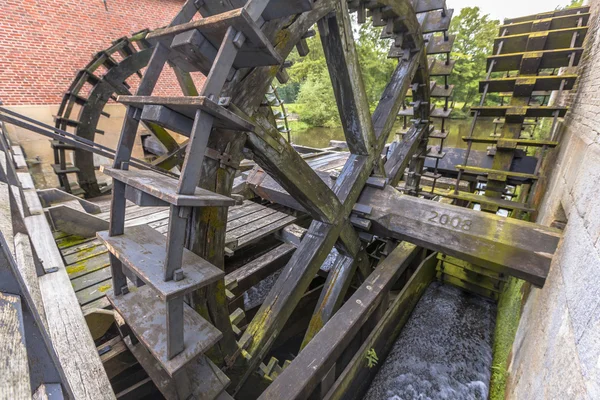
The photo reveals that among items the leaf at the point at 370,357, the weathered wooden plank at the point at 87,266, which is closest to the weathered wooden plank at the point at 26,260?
the weathered wooden plank at the point at 87,266

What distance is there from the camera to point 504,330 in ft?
10.1

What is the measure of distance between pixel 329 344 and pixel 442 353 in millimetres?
2206

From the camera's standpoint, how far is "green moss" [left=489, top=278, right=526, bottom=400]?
2571 mm

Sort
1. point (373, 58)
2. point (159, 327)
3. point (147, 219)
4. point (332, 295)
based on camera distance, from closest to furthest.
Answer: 1. point (159, 327)
2. point (332, 295)
3. point (147, 219)
4. point (373, 58)

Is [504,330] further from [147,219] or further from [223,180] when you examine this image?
[147,219]

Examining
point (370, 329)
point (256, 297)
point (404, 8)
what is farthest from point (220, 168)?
point (256, 297)

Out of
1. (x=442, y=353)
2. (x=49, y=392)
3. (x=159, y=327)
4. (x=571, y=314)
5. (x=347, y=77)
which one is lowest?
(x=442, y=353)

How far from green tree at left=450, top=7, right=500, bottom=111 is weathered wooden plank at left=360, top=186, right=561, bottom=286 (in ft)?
66.7

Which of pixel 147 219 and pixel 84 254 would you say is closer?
pixel 84 254

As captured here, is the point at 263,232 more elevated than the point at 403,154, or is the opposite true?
the point at 403,154

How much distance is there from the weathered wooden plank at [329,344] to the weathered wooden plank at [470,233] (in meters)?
0.49

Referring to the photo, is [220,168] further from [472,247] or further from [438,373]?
[438,373]

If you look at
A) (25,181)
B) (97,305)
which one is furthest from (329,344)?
(25,181)

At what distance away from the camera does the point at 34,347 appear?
0.59 m
